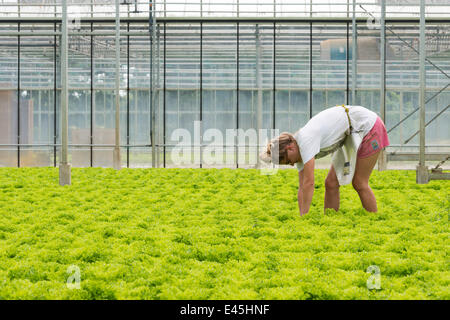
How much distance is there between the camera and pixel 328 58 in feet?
62.4

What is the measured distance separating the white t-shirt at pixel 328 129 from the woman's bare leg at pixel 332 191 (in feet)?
1.45

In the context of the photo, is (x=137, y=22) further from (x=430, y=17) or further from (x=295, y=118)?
(x=430, y=17)

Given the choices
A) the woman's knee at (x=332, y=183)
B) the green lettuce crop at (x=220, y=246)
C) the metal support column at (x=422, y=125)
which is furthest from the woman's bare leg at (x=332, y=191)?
the metal support column at (x=422, y=125)

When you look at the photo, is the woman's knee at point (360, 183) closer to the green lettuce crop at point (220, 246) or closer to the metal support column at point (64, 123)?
the green lettuce crop at point (220, 246)

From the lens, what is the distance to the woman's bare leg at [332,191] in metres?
6.71

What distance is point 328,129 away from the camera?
6254 millimetres

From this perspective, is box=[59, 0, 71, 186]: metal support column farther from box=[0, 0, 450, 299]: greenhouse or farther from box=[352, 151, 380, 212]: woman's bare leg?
box=[352, 151, 380, 212]: woman's bare leg

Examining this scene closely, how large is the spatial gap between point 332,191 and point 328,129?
0.92 m

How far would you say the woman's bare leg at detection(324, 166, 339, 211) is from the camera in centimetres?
671

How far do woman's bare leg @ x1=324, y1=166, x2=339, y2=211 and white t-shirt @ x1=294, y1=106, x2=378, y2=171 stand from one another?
44 cm

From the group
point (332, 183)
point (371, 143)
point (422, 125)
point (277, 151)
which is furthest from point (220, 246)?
point (422, 125)
